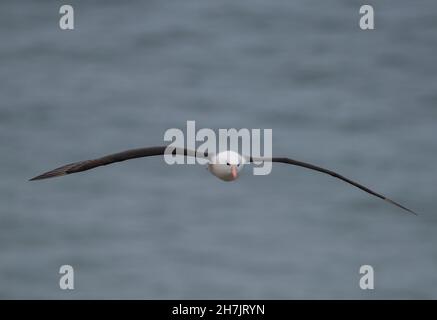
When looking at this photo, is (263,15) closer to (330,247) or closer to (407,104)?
(407,104)

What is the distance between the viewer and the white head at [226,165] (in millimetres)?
26375

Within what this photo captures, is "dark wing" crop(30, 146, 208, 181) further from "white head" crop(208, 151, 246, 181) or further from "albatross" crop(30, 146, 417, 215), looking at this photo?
"white head" crop(208, 151, 246, 181)

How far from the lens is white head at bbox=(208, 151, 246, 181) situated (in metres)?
26.4

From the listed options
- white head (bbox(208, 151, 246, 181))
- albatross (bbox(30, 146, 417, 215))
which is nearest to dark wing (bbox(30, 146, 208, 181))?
albatross (bbox(30, 146, 417, 215))

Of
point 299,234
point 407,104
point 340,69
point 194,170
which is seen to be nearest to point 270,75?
point 340,69

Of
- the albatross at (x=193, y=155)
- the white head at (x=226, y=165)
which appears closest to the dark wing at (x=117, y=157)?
the albatross at (x=193, y=155)

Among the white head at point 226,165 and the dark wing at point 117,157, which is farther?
the white head at point 226,165

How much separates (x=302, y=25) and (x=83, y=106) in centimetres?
1338

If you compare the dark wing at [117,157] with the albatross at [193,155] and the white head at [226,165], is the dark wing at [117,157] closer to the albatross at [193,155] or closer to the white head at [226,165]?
the albatross at [193,155]

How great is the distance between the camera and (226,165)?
2642 cm

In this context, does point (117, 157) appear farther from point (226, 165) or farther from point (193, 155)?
point (226, 165)

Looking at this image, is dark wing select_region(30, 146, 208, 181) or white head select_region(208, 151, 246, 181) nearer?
dark wing select_region(30, 146, 208, 181)

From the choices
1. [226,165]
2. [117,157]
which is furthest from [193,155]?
[117,157]

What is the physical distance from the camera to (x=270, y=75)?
68.1m
